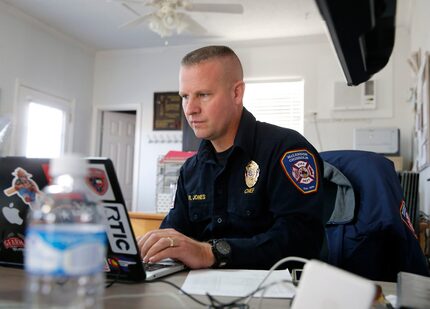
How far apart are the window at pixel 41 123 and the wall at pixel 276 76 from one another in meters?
0.70

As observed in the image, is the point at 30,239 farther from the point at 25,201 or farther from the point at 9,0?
the point at 9,0

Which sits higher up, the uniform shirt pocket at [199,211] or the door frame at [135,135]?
the door frame at [135,135]

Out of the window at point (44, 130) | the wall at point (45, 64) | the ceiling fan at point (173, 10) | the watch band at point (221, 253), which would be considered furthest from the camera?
the window at point (44, 130)

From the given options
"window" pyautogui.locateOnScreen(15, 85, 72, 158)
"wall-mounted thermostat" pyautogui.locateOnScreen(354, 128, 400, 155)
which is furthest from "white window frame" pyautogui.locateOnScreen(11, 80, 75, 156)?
"wall-mounted thermostat" pyautogui.locateOnScreen(354, 128, 400, 155)

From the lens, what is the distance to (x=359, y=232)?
142 centimetres

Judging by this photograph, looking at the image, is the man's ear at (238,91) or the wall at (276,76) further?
the wall at (276,76)

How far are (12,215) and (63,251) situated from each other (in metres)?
0.51

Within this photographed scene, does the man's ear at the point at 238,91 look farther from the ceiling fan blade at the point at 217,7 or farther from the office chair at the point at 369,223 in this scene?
the ceiling fan blade at the point at 217,7

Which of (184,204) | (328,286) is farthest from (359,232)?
(328,286)

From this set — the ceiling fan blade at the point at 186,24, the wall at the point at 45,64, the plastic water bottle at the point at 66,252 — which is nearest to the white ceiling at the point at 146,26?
the wall at the point at 45,64

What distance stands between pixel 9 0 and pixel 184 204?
3.96m

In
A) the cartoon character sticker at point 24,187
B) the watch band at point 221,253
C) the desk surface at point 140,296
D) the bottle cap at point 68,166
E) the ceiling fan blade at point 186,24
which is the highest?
the ceiling fan blade at point 186,24

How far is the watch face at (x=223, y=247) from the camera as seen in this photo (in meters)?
1.00

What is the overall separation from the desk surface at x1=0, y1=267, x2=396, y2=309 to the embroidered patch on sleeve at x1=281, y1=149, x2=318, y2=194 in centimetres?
37
